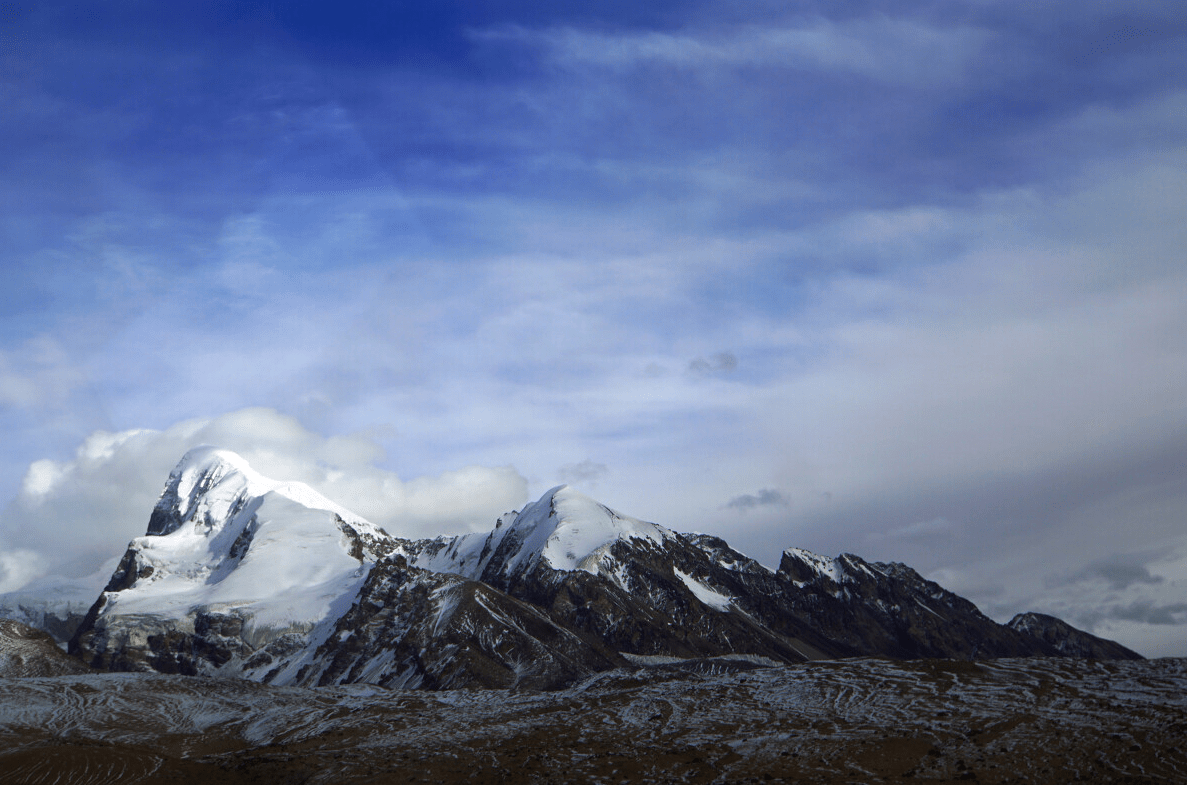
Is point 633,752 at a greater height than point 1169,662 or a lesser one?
lesser

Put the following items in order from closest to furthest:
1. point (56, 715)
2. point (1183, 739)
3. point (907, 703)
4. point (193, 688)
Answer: point (1183, 739), point (907, 703), point (56, 715), point (193, 688)

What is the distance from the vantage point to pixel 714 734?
7512 cm

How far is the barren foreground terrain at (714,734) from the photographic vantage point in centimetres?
6109

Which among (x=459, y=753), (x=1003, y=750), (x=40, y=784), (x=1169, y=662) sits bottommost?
(x=40, y=784)

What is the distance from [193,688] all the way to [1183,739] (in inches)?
5118

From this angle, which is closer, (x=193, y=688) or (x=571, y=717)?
(x=571, y=717)

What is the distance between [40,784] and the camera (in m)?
75.1

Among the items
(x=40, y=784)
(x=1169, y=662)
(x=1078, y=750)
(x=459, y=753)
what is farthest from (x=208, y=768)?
(x=1169, y=662)

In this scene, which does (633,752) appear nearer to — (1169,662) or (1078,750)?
(1078,750)

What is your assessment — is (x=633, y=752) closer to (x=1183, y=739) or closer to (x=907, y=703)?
(x=907, y=703)

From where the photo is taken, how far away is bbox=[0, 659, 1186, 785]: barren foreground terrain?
61094mm

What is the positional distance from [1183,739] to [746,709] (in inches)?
1434

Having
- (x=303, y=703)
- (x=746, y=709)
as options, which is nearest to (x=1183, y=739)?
(x=746, y=709)

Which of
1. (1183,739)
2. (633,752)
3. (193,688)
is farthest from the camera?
(193,688)
